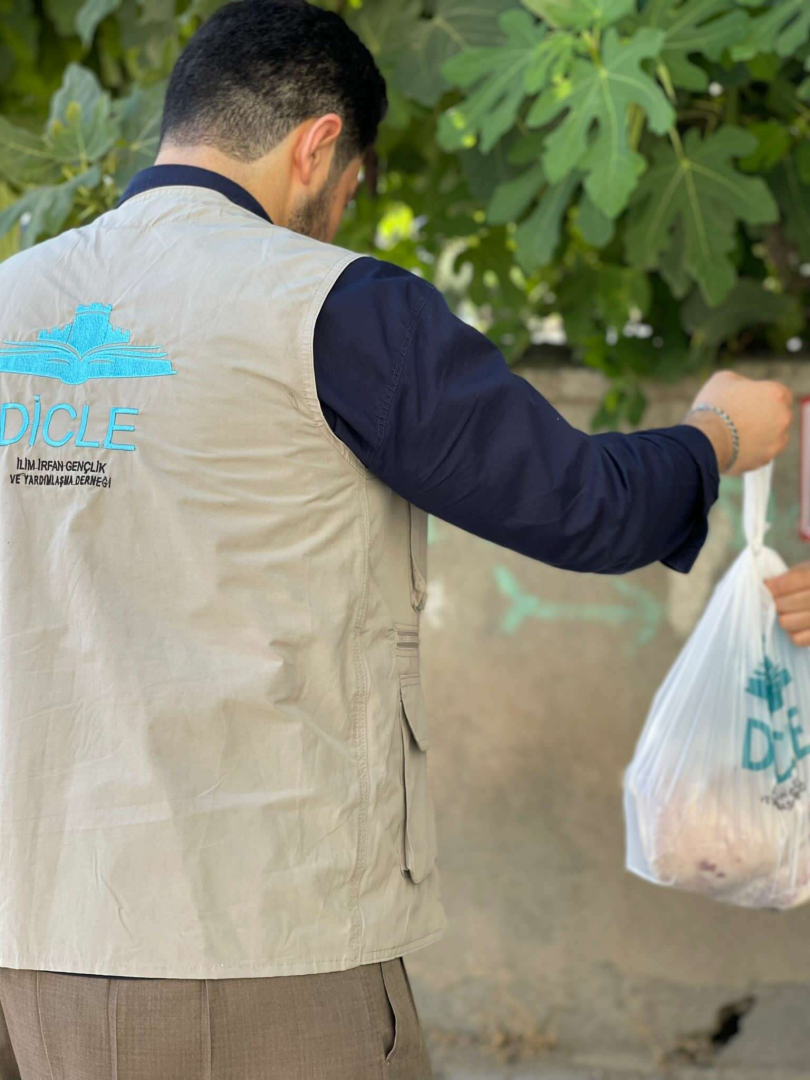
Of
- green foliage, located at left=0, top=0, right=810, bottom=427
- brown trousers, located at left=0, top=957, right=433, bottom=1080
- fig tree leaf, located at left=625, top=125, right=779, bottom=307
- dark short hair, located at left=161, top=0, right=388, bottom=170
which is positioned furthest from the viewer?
fig tree leaf, located at left=625, top=125, right=779, bottom=307

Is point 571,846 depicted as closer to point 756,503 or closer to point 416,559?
point 756,503

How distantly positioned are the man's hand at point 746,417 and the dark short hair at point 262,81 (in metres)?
0.55

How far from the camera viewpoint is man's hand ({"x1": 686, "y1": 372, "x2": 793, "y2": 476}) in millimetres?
1613

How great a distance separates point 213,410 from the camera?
4.24ft

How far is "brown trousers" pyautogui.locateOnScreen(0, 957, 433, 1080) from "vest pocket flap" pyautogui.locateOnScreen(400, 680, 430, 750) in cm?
25

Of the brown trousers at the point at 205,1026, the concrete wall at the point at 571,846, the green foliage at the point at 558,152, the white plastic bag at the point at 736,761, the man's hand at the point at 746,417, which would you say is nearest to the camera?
the brown trousers at the point at 205,1026

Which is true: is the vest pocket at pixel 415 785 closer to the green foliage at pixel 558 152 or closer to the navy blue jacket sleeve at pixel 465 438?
the navy blue jacket sleeve at pixel 465 438

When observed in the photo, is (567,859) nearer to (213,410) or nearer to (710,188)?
(710,188)

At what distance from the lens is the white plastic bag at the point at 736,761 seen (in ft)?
6.48

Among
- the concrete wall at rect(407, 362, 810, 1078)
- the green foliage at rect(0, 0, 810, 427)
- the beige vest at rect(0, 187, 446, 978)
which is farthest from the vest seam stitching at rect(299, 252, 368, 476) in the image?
the concrete wall at rect(407, 362, 810, 1078)

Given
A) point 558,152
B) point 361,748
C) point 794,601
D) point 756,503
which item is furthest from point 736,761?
point 558,152

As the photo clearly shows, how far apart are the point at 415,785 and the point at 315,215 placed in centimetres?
70

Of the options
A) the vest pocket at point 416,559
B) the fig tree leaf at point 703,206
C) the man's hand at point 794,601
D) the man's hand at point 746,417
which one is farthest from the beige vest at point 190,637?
the fig tree leaf at point 703,206

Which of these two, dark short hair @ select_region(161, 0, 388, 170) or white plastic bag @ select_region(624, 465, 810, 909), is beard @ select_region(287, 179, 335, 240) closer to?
dark short hair @ select_region(161, 0, 388, 170)
